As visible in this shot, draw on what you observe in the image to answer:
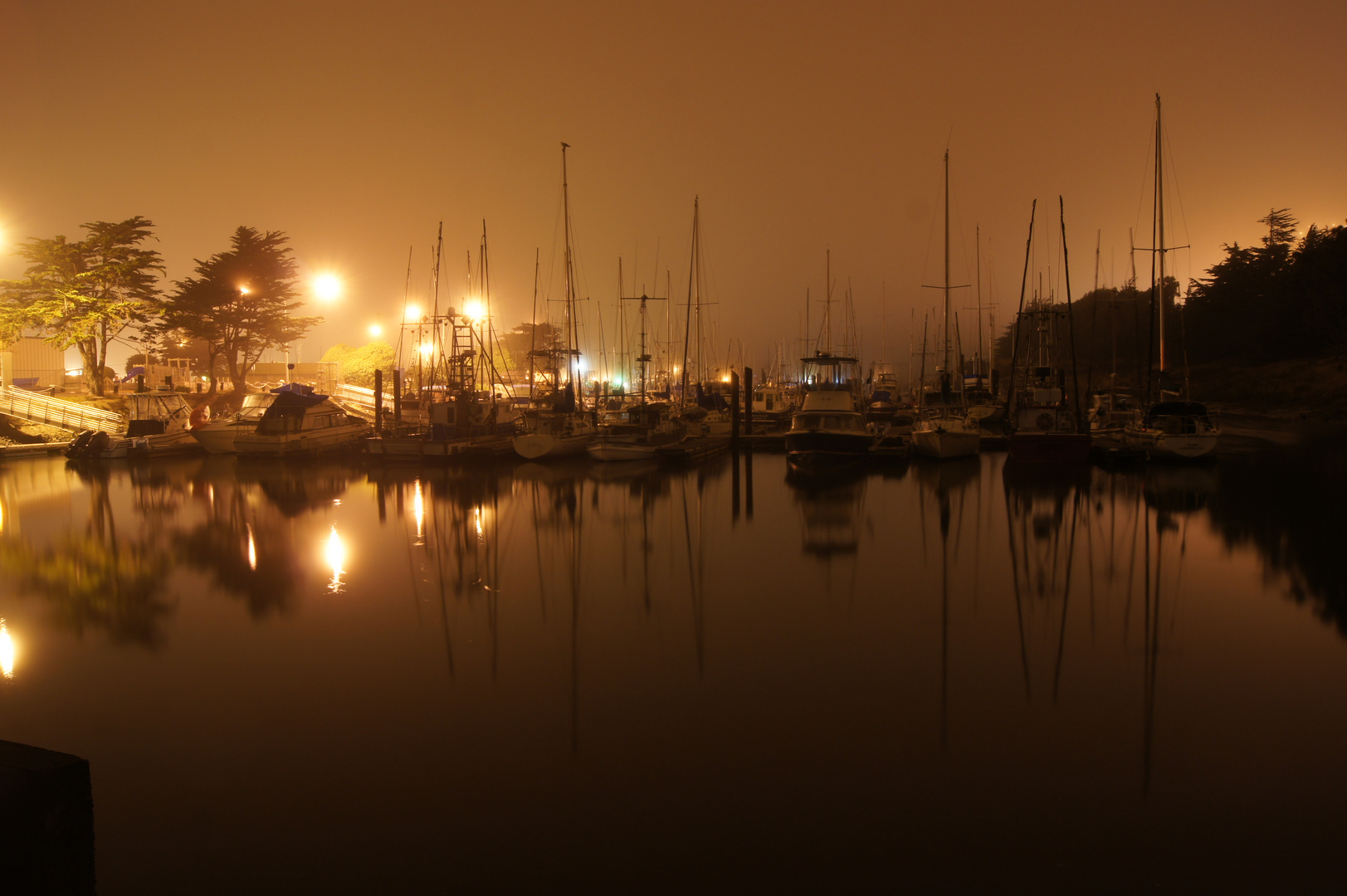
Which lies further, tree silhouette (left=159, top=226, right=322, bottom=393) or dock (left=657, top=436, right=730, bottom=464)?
tree silhouette (left=159, top=226, right=322, bottom=393)

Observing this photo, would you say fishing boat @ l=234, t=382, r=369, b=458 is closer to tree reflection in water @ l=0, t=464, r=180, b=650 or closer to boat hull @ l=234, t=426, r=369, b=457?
boat hull @ l=234, t=426, r=369, b=457

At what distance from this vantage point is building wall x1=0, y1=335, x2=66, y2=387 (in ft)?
151

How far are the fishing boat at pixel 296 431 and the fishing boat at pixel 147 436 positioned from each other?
394 centimetres

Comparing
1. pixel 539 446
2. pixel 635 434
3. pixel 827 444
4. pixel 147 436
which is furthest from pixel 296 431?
pixel 827 444

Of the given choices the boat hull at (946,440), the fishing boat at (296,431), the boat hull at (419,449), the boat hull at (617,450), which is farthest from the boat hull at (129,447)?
the boat hull at (946,440)

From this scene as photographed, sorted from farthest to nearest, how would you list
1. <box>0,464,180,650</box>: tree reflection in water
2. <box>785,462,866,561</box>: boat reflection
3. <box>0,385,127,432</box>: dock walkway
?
1. <box>0,385,127,432</box>: dock walkway
2. <box>785,462,866,561</box>: boat reflection
3. <box>0,464,180,650</box>: tree reflection in water

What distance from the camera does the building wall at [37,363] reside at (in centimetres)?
4594

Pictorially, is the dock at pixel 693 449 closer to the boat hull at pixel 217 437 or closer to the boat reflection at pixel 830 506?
the boat reflection at pixel 830 506

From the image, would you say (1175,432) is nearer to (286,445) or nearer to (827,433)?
(827,433)

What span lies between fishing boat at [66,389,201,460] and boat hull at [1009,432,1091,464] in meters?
33.3

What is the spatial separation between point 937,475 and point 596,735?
20947mm

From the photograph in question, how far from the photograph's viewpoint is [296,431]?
3156cm

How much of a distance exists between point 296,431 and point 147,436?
7.02 metres

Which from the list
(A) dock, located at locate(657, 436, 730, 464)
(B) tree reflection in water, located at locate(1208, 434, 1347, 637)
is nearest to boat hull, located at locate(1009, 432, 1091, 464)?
(B) tree reflection in water, located at locate(1208, 434, 1347, 637)
